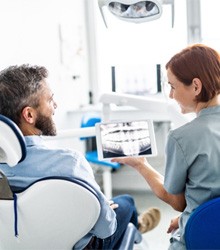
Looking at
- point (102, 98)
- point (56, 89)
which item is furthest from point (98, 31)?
point (102, 98)

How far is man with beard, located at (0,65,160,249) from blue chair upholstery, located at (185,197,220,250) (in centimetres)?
30

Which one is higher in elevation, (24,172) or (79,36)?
(79,36)

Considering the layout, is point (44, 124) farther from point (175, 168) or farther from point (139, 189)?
point (139, 189)

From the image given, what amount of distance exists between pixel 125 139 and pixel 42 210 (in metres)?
0.53

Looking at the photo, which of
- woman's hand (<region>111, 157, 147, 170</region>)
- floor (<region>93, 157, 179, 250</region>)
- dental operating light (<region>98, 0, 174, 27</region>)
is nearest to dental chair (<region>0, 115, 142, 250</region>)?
woman's hand (<region>111, 157, 147, 170</region>)

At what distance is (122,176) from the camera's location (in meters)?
3.91

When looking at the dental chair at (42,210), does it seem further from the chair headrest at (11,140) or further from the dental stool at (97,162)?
the dental stool at (97,162)

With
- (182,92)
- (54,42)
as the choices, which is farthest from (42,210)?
(54,42)

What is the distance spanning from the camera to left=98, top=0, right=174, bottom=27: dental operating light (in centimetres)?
170

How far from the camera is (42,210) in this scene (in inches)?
48.6

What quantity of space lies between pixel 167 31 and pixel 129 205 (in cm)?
232

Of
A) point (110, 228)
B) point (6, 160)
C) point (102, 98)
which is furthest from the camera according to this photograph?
point (102, 98)

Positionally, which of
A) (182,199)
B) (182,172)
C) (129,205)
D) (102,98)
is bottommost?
(129,205)

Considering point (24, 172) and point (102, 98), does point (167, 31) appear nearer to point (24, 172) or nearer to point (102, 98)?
point (102, 98)
